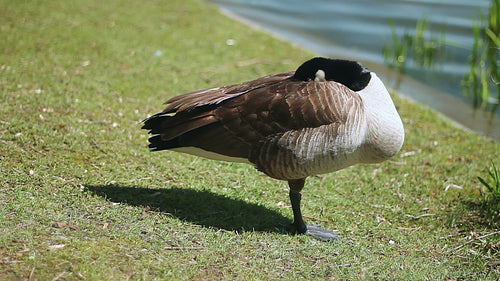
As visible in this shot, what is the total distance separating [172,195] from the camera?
5020 mm

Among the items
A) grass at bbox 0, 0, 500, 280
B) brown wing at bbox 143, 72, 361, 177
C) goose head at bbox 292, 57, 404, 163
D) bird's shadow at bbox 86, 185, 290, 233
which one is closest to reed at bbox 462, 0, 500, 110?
grass at bbox 0, 0, 500, 280

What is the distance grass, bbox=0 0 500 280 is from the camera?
12.6 feet

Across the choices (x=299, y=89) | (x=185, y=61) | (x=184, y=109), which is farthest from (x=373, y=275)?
(x=185, y=61)

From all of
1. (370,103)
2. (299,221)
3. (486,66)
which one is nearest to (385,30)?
(486,66)

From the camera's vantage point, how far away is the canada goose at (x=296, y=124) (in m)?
4.24

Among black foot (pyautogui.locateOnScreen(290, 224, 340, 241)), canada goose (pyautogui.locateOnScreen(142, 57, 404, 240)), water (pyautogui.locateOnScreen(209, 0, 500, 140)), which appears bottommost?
water (pyautogui.locateOnScreen(209, 0, 500, 140))

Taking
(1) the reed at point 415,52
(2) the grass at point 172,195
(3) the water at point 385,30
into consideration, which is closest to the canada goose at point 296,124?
(2) the grass at point 172,195

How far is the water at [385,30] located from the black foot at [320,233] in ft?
15.0

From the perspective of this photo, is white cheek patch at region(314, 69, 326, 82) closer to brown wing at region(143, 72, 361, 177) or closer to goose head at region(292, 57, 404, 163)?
goose head at region(292, 57, 404, 163)

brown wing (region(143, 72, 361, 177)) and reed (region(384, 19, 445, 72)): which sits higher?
brown wing (region(143, 72, 361, 177))

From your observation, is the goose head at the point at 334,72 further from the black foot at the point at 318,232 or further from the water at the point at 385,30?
the water at the point at 385,30

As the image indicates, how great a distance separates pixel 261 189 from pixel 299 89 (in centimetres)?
142

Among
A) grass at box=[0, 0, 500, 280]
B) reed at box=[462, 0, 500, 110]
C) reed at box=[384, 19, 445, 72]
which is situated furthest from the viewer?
reed at box=[384, 19, 445, 72]

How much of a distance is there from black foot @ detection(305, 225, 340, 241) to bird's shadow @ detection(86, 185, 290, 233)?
19cm
